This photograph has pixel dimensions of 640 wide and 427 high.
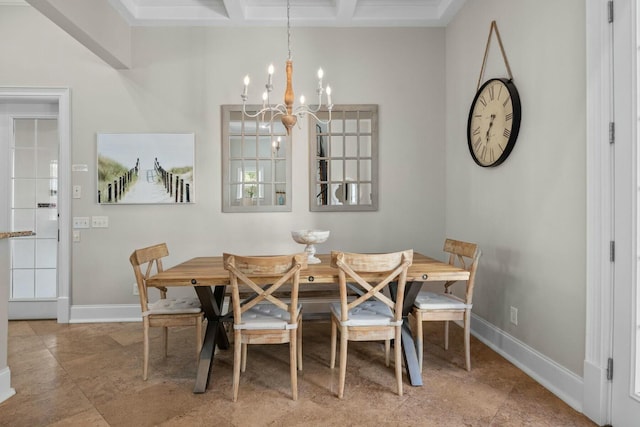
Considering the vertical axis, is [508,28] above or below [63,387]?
above

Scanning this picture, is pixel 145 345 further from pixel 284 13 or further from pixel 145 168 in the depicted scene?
pixel 284 13

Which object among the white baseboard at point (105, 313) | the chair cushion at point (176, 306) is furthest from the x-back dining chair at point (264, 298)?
the white baseboard at point (105, 313)

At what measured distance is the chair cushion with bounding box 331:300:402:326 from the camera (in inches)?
84.2

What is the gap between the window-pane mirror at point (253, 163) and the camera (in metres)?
3.58

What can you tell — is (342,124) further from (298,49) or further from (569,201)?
(569,201)

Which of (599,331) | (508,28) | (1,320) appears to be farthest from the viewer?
(508,28)

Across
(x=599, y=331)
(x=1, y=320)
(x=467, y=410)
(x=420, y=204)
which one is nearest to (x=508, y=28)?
(x=420, y=204)

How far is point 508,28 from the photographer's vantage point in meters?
2.61

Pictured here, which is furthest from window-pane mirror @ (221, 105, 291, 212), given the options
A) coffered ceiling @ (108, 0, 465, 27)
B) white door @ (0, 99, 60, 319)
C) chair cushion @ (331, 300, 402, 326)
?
white door @ (0, 99, 60, 319)

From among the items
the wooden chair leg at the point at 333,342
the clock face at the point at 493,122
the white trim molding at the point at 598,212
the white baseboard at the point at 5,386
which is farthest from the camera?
the clock face at the point at 493,122

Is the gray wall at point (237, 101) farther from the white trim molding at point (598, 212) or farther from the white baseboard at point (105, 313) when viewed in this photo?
the white trim molding at point (598, 212)

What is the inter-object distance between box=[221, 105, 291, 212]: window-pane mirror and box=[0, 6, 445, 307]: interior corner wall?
0.29 ft

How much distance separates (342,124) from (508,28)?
1624 millimetres

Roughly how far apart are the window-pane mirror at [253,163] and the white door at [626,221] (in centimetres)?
260
